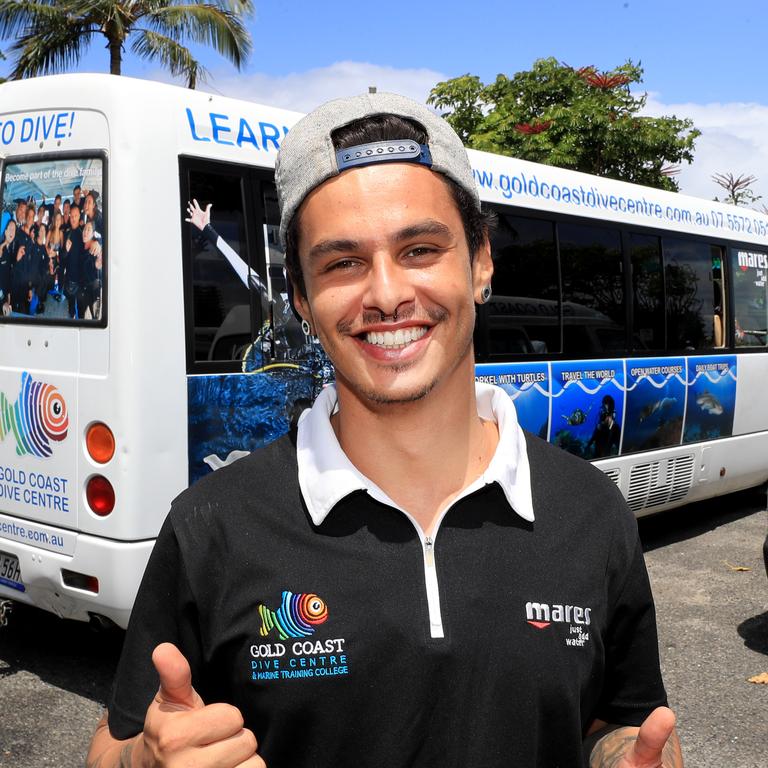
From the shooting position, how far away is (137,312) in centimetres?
445

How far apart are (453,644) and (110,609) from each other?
3394mm

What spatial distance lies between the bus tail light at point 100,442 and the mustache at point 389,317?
3.00 metres

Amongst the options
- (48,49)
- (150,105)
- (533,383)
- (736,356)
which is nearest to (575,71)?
(48,49)

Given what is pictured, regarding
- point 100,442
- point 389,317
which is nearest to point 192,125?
point 100,442

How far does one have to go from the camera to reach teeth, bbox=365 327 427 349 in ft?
5.58

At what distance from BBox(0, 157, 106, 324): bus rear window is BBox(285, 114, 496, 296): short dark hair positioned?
2.94 metres

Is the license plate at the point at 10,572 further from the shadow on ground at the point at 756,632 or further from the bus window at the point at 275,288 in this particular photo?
the shadow on ground at the point at 756,632

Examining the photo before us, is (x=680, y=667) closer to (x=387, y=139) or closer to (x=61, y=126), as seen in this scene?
(x=61, y=126)

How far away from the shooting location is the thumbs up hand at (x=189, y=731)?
4.36ft

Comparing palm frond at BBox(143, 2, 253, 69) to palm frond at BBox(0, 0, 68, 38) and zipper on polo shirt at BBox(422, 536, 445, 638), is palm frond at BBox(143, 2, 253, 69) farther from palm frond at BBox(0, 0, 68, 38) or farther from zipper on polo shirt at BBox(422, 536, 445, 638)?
zipper on polo shirt at BBox(422, 536, 445, 638)

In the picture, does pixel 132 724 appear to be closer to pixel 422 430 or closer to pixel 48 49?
pixel 422 430

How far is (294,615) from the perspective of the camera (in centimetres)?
153

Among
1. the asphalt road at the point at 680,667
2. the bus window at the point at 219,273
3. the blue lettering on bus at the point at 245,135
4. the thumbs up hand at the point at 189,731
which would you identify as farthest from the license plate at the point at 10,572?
the thumbs up hand at the point at 189,731

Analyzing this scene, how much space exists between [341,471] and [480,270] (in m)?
0.54
